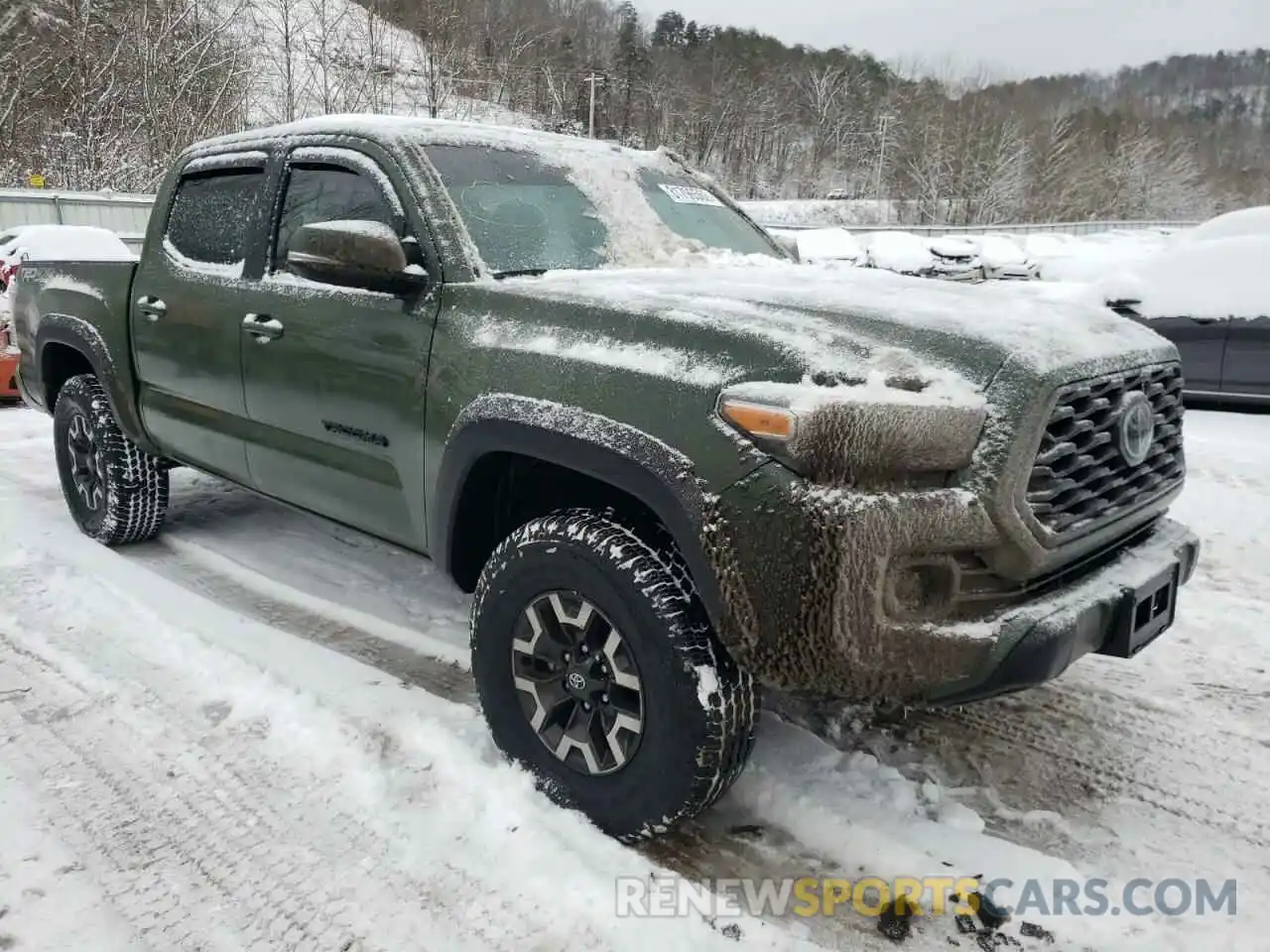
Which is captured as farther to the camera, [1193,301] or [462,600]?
[1193,301]

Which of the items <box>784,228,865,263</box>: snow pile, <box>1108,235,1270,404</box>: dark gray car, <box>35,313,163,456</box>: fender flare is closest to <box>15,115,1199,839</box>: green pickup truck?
<box>35,313,163,456</box>: fender flare

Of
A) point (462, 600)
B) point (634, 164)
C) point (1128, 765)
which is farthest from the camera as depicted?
point (462, 600)

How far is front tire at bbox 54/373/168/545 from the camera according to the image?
4492mm

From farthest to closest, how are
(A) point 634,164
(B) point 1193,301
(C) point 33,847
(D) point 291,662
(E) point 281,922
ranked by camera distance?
1. (B) point 1193,301
2. (A) point 634,164
3. (D) point 291,662
4. (C) point 33,847
5. (E) point 281,922

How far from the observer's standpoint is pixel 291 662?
337 centimetres

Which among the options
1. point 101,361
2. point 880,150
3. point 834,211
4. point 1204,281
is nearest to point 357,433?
point 101,361

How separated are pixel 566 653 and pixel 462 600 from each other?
169 centimetres

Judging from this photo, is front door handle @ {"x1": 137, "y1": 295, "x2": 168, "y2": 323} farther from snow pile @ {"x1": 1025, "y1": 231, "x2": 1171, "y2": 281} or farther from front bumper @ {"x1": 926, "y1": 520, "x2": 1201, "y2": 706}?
snow pile @ {"x1": 1025, "y1": 231, "x2": 1171, "y2": 281}

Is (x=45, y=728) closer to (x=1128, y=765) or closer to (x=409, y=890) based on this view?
(x=409, y=890)

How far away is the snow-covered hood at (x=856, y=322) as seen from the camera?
2.09m

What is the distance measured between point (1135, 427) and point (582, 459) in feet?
4.67

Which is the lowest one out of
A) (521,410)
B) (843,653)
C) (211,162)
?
(843,653)

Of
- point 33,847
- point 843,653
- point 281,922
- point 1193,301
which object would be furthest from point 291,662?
point 1193,301

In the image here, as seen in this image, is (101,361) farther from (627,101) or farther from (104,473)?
(627,101)
